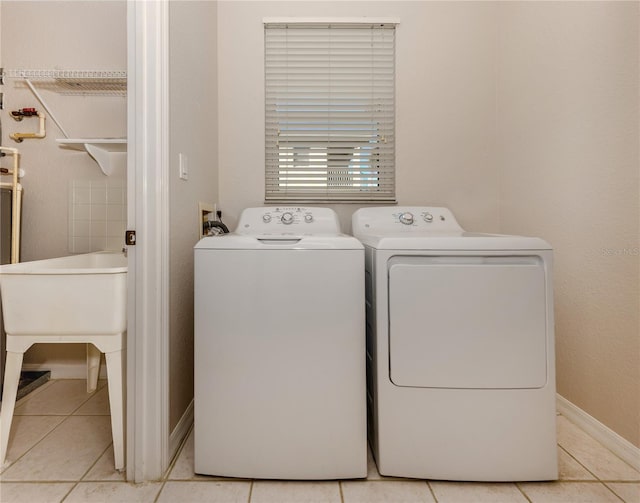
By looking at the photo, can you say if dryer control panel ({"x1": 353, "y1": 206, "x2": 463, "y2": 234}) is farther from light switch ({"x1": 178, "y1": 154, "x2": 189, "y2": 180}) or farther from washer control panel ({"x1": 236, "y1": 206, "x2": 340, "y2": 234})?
light switch ({"x1": 178, "y1": 154, "x2": 189, "y2": 180})

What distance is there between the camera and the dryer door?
1.15 meters

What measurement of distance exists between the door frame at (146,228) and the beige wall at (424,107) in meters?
0.84

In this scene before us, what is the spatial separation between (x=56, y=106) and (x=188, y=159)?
4.01ft

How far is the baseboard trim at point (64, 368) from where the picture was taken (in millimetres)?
2018

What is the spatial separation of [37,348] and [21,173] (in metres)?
1.08

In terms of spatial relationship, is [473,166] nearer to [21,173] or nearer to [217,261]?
[217,261]

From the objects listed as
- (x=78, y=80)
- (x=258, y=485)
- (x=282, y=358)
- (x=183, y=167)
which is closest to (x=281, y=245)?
(x=282, y=358)

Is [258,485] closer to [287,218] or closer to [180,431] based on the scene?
[180,431]

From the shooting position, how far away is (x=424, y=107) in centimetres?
205

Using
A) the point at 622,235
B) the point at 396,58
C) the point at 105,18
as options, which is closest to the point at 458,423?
the point at 622,235

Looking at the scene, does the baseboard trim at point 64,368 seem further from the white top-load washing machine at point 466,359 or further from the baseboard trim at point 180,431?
the white top-load washing machine at point 466,359

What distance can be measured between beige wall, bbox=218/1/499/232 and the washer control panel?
0.26 meters

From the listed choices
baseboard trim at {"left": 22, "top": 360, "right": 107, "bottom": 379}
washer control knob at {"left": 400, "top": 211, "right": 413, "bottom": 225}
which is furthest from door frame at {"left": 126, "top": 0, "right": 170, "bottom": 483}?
washer control knob at {"left": 400, "top": 211, "right": 413, "bottom": 225}

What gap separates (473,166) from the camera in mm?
2064
